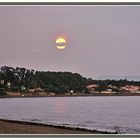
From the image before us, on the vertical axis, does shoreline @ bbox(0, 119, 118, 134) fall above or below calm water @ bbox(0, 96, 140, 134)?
above

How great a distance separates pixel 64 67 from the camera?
15.1m

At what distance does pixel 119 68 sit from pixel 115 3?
11.2 m

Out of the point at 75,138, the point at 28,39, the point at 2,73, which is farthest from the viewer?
the point at 2,73

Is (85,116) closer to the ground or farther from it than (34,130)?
closer to the ground

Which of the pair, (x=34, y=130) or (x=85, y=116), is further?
(x=85, y=116)

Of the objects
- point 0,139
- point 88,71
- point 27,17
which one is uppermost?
point 27,17

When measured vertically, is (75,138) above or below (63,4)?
below

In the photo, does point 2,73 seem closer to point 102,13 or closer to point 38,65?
point 38,65

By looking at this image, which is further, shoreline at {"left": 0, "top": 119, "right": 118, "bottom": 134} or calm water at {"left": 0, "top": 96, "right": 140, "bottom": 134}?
calm water at {"left": 0, "top": 96, "right": 140, "bottom": 134}

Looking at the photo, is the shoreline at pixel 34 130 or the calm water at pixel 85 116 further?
the calm water at pixel 85 116

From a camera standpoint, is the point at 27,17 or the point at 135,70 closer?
the point at 27,17

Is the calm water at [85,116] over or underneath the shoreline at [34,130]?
underneath

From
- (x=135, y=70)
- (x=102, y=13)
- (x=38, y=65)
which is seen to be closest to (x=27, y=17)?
(x=102, y=13)

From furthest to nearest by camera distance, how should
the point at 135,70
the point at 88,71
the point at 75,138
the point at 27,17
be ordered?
the point at 135,70 < the point at 88,71 < the point at 27,17 < the point at 75,138
